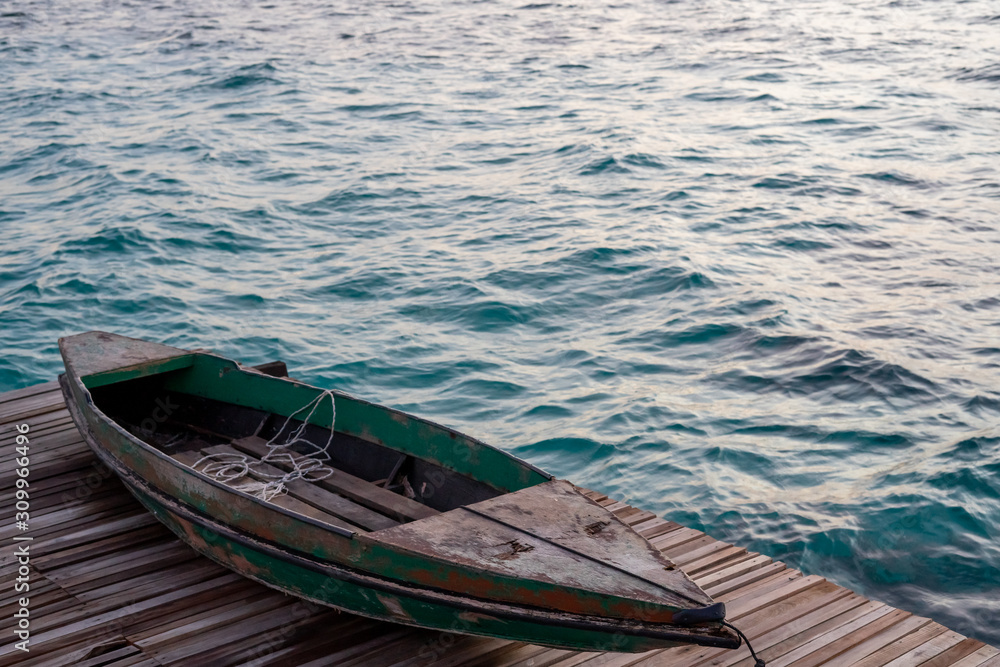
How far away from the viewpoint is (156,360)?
6.75 metres

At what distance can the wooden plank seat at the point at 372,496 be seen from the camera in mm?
5457

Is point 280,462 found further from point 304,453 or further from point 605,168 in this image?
point 605,168

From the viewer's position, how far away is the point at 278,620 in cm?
491

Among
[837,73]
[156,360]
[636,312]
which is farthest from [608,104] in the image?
[156,360]

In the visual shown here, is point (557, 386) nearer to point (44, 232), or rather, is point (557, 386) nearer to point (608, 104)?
point (44, 232)

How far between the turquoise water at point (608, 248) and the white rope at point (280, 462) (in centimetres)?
330

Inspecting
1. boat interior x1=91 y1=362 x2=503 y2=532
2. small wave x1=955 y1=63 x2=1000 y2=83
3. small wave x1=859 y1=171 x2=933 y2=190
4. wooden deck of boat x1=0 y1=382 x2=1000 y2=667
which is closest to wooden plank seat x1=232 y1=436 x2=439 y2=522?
boat interior x1=91 y1=362 x2=503 y2=532

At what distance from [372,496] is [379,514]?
0.60 feet

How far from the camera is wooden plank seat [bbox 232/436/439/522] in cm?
546

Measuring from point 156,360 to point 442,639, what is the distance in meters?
3.29

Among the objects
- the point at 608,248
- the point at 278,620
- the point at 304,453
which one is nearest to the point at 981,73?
the point at 608,248

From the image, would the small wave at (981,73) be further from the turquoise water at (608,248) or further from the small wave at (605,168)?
the small wave at (605,168)

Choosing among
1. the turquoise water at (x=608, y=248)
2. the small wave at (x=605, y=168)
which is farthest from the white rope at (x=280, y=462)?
the small wave at (x=605, y=168)

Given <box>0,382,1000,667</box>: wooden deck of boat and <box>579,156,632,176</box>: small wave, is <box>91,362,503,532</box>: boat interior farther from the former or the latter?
<box>579,156,632,176</box>: small wave
